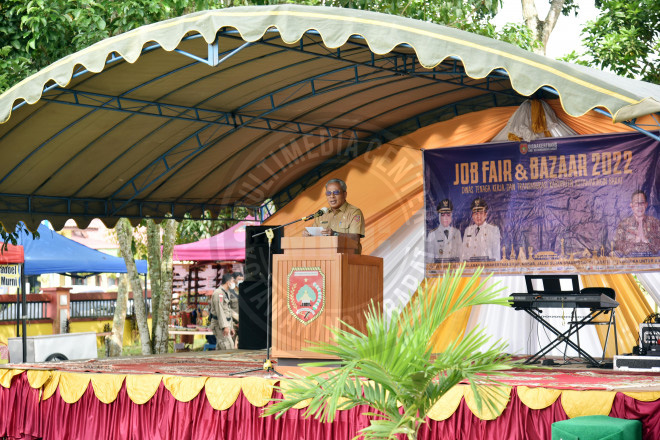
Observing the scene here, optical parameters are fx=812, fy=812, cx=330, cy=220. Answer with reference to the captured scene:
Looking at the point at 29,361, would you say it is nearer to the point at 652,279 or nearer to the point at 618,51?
the point at 652,279

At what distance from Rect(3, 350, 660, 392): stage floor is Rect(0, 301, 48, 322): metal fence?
10.2m

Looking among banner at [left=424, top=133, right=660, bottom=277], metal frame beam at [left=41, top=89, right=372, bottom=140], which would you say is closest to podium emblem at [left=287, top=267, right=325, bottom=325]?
banner at [left=424, top=133, right=660, bottom=277]

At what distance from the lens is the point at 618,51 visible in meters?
13.5

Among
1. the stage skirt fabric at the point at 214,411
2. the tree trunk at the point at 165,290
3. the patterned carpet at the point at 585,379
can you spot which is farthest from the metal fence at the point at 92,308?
the patterned carpet at the point at 585,379

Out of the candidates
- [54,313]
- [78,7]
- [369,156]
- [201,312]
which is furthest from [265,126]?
[54,313]

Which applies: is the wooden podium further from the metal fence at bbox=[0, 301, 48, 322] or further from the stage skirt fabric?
the metal fence at bbox=[0, 301, 48, 322]

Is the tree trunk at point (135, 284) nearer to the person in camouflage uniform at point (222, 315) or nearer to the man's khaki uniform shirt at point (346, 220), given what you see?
the person in camouflage uniform at point (222, 315)

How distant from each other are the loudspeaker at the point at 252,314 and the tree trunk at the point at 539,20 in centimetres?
1019

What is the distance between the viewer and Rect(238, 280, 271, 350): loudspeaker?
11117mm

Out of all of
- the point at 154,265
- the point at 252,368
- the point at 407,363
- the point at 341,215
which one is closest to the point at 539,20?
the point at 154,265

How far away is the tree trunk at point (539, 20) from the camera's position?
18156mm

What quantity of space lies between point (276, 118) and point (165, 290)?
564 centimetres

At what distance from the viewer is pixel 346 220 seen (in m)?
8.24

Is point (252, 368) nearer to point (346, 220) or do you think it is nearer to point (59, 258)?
point (346, 220)
